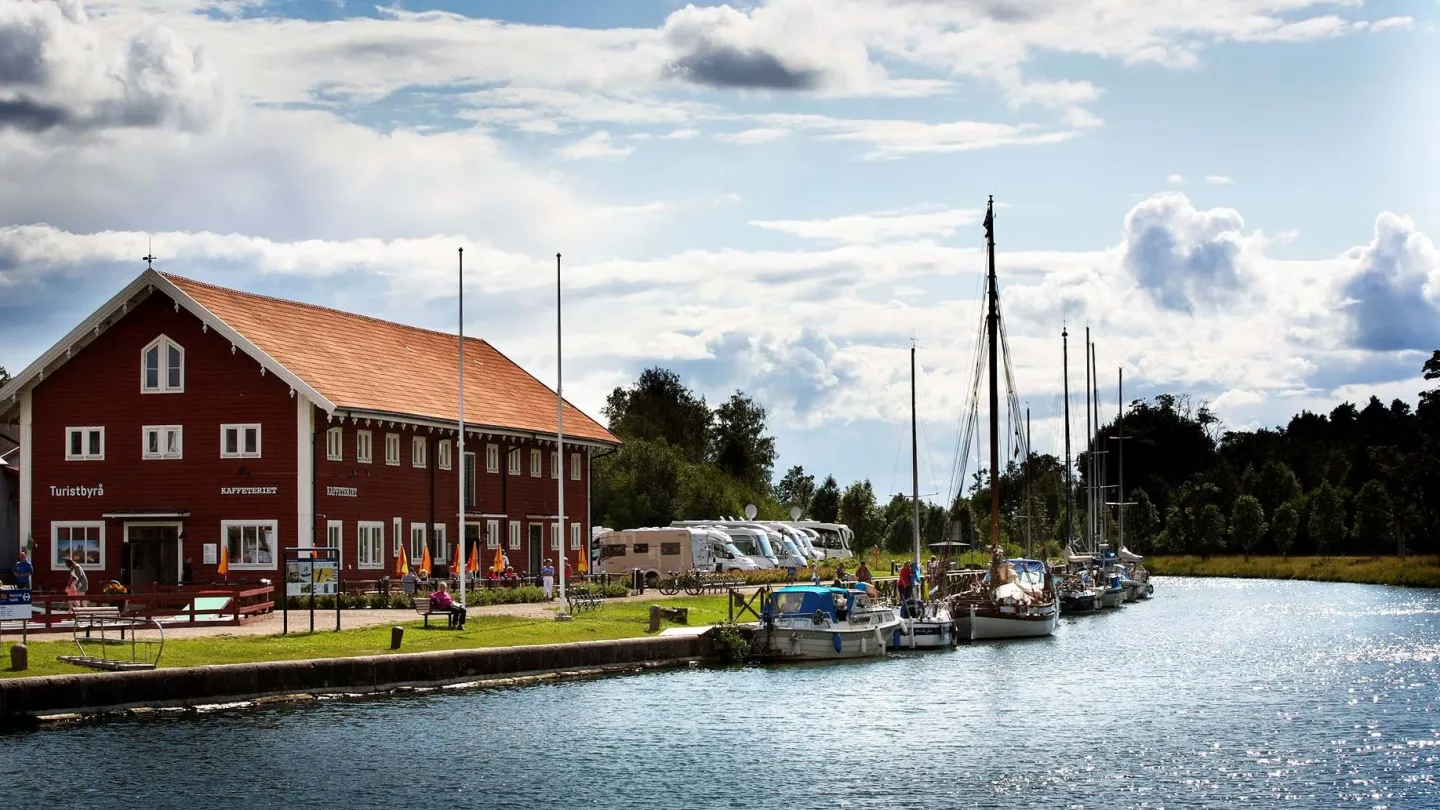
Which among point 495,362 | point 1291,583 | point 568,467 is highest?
point 495,362

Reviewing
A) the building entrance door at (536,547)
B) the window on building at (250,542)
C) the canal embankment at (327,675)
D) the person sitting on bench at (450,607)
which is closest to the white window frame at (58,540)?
the window on building at (250,542)

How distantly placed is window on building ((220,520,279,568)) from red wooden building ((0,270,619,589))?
52mm

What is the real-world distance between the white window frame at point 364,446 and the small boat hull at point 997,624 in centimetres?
2163

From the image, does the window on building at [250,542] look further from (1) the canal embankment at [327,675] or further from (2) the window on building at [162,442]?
→ (1) the canal embankment at [327,675]

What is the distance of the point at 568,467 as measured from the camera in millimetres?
77938

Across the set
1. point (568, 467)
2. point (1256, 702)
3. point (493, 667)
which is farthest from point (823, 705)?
point (568, 467)

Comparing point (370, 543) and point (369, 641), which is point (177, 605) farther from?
point (370, 543)

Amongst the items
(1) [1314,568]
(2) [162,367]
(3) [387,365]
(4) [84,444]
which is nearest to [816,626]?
(3) [387,365]

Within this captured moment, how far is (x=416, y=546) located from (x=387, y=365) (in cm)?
791

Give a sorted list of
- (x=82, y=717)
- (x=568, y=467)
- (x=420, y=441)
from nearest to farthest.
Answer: (x=82, y=717)
(x=420, y=441)
(x=568, y=467)

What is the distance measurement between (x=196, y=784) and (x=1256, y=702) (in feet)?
87.6

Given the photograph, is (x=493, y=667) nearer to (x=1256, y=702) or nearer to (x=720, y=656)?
(x=720, y=656)

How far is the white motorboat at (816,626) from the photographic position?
5209 cm

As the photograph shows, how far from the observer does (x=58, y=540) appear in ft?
206
